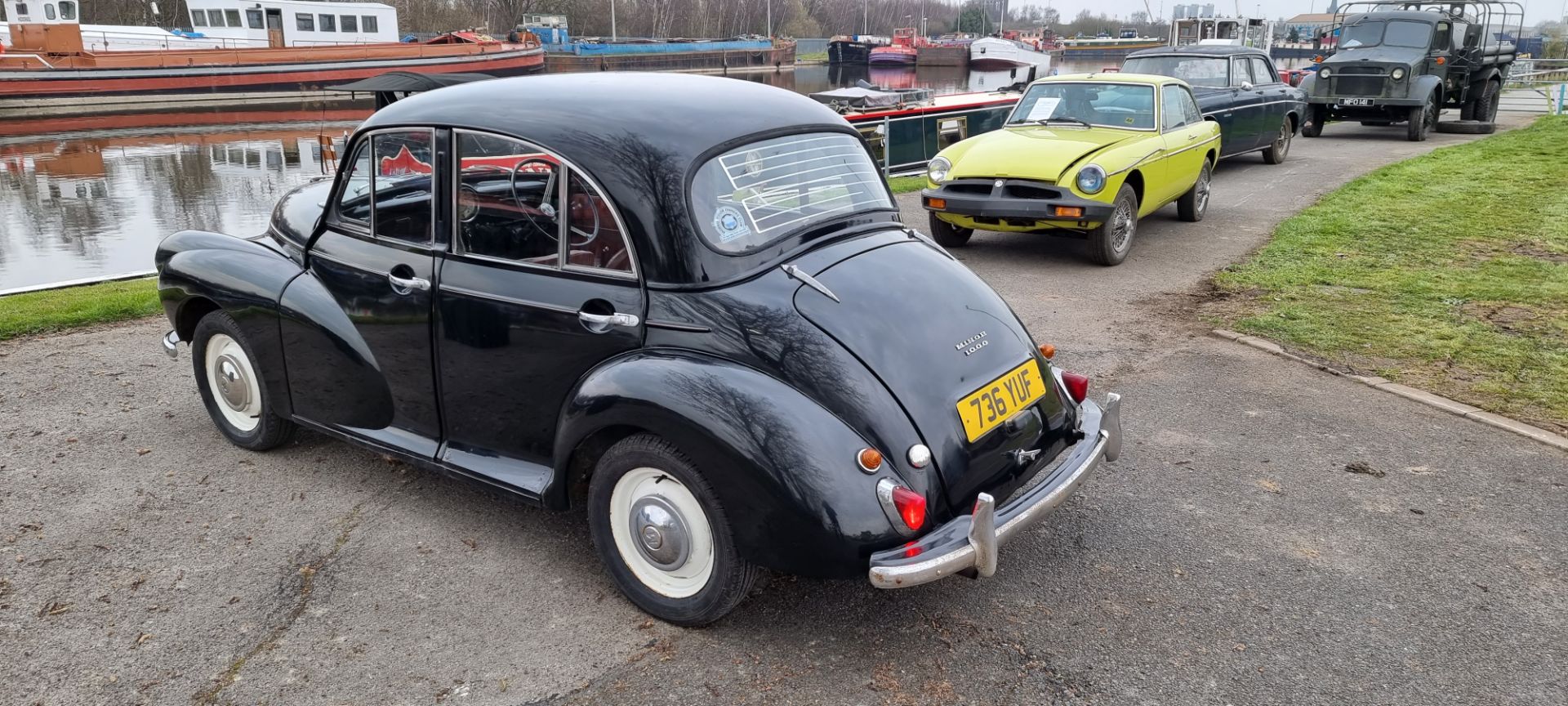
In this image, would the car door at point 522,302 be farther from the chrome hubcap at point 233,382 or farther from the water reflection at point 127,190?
the water reflection at point 127,190

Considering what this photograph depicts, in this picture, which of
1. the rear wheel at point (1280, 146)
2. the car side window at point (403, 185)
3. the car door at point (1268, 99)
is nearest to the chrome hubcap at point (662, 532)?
the car side window at point (403, 185)

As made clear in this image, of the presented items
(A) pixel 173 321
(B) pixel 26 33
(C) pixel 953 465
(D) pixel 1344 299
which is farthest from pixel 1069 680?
(B) pixel 26 33

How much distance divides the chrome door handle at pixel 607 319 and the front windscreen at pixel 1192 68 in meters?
12.1

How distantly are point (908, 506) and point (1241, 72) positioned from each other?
1328cm

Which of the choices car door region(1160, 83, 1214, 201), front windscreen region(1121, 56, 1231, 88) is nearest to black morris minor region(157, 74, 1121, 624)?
car door region(1160, 83, 1214, 201)

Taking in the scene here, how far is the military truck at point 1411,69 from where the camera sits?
697 inches

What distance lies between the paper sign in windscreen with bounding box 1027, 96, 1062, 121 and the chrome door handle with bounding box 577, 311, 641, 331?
7.39 m

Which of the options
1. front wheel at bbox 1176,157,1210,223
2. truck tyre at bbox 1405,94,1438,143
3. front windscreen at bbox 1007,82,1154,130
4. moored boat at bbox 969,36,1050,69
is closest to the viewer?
front windscreen at bbox 1007,82,1154,130

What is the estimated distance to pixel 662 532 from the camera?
343 centimetres

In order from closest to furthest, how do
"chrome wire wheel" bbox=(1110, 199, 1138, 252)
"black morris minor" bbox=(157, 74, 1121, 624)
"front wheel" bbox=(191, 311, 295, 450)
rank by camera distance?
1. "black morris minor" bbox=(157, 74, 1121, 624)
2. "front wheel" bbox=(191, 311, 295, 450)
3. "chrome wire wheel" bbox=(1110, 199, 1138, 252)

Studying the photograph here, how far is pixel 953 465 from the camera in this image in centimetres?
334

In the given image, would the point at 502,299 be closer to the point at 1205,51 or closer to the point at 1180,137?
the point at 1180,137

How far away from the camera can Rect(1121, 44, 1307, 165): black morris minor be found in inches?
535

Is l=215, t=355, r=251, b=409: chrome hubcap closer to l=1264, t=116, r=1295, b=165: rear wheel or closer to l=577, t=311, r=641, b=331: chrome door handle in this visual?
l=577, t=311, r=641, b=331: chrome door handle
